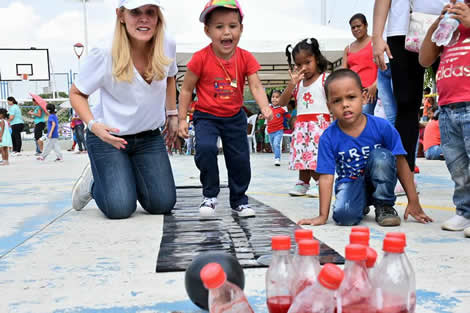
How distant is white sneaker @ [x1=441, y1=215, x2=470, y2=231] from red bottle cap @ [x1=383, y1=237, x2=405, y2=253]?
1707mm

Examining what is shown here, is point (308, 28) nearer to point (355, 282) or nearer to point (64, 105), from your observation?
point (355, 282)

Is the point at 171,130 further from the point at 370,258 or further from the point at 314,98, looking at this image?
the point at 370,258

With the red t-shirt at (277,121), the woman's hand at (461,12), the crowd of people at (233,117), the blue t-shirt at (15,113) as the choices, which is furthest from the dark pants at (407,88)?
the blue t-shirt at (15,113)

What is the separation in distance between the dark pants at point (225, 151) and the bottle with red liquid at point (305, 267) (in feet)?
7.13

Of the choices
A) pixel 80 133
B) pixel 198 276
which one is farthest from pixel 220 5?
pixel 80 133

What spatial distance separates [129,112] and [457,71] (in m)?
2.05

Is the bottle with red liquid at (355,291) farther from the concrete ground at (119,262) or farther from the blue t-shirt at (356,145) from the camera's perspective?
the blue t-shirt at (356,145)

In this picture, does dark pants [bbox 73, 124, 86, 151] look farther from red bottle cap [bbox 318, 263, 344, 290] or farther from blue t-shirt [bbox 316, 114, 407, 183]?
red bottle cap [bbox 318, 263, 344, 290]

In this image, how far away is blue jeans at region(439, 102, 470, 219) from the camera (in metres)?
2.53

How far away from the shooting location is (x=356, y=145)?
110 inches

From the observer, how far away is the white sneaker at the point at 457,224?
2533mm

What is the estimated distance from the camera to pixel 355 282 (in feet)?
3.38

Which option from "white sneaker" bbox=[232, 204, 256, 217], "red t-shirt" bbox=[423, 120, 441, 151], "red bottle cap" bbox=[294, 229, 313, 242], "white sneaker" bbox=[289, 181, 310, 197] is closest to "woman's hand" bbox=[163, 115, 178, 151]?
"white sneaker" bbox=[232, 204, 256, 217]

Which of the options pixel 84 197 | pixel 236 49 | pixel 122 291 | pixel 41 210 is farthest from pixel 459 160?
pixel 41 210
